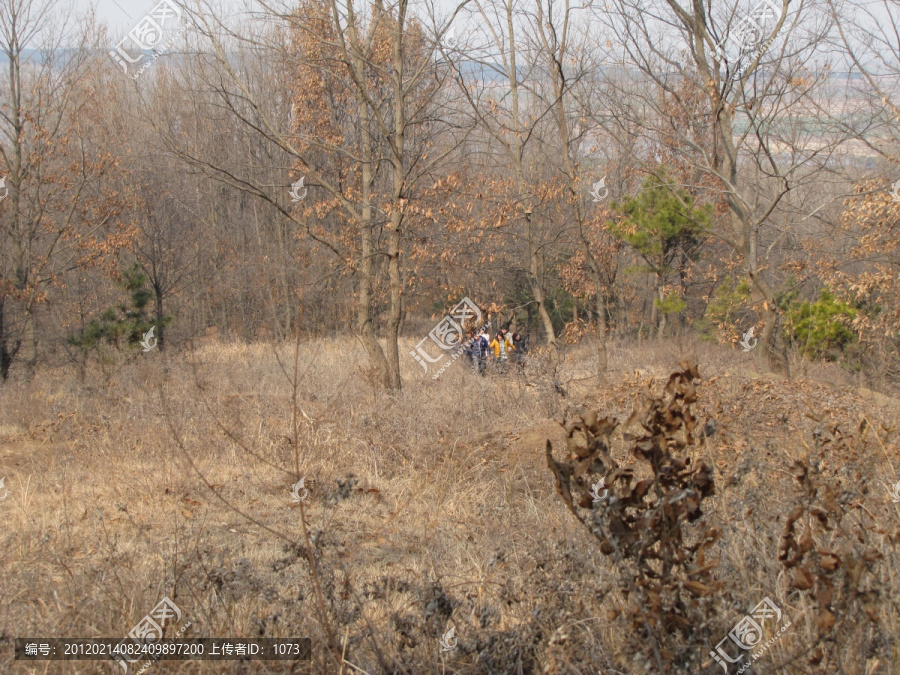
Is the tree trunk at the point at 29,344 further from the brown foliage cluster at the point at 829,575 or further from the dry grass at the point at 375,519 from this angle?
the brown foliage cluster at the point at 829,575

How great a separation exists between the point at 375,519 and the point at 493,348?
9.45 metres

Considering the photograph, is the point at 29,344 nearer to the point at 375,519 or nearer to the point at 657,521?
the point at 375,519

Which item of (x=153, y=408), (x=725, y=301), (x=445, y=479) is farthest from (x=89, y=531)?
(x=725, y=301)

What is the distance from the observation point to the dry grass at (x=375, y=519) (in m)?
2.84

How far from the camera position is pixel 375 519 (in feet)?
19.2

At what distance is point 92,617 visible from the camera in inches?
124

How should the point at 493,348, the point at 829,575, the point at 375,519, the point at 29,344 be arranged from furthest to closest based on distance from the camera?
1. the point at 493,348
2. the point at 29,344
3. the point at 375,519
4. the point at 829,575

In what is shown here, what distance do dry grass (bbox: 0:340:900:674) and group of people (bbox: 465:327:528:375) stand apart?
174cm

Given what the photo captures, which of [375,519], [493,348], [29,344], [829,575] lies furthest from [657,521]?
[29,344]

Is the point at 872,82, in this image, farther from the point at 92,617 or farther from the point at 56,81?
the point at 56,81

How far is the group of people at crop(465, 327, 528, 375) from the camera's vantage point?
47.7ft

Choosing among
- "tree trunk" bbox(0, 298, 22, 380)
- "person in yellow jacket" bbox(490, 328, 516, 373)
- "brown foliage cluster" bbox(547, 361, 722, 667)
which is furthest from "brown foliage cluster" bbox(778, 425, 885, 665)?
"tree trunk" bbox(0, 298, 22, 380)

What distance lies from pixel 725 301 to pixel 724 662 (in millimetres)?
17341

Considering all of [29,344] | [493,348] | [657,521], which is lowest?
[493,348]
